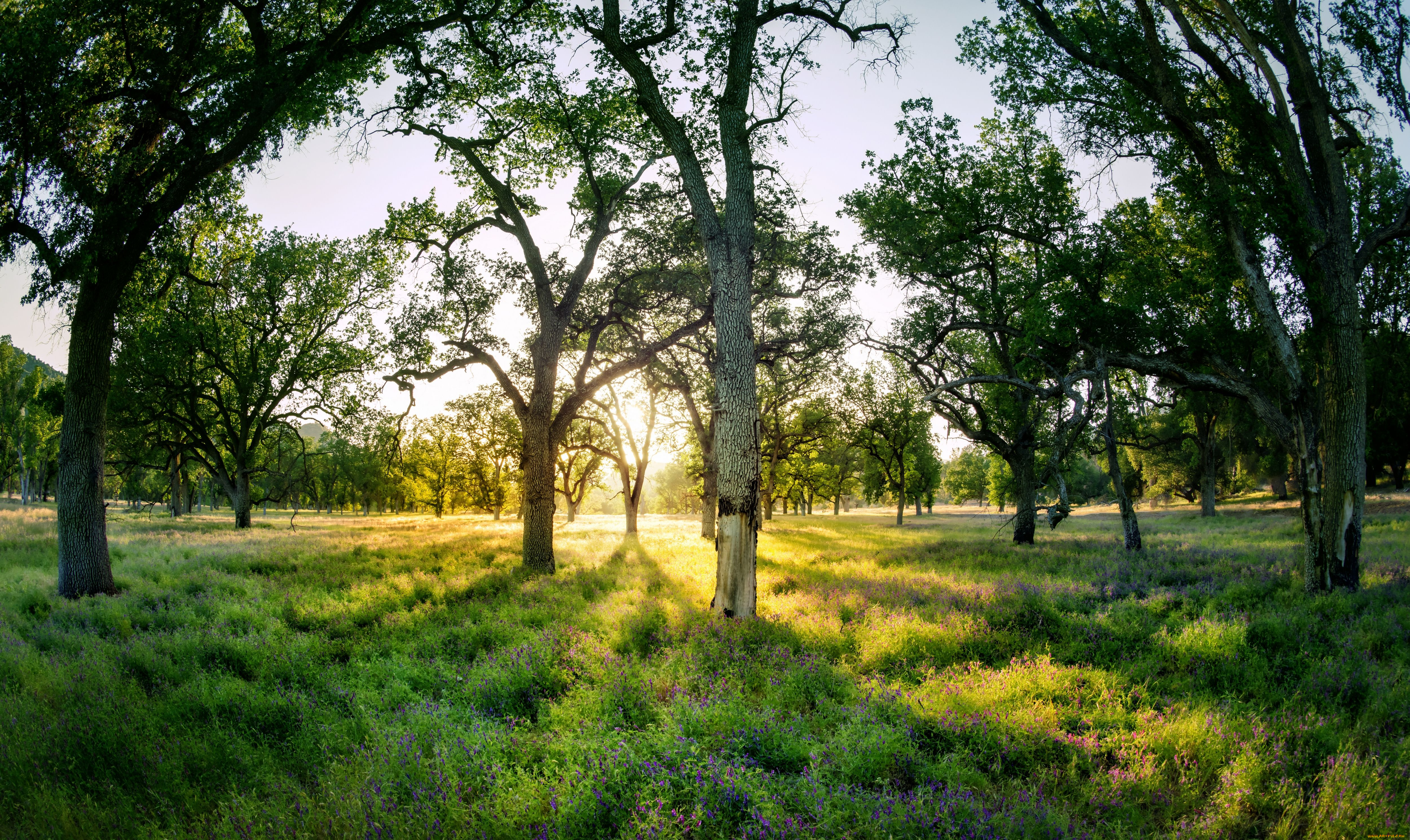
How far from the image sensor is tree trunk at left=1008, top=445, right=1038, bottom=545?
1894cm

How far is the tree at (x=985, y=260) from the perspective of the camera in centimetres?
1502

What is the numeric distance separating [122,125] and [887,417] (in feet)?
102

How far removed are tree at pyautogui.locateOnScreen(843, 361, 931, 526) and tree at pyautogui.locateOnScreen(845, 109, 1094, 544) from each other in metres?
2.35

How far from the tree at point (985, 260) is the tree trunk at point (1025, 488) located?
0.05m

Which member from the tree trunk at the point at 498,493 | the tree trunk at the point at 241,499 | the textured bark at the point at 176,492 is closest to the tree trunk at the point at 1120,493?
the tree trunk at the point at 241,499

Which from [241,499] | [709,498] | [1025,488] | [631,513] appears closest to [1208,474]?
[1025,488]

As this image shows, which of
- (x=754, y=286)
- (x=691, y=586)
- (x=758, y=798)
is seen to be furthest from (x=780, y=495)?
(x=758, y=798)

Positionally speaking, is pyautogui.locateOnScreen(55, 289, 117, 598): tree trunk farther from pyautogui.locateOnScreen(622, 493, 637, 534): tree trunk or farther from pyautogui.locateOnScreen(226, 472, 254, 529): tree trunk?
pyautogui.locateOnScreen(226, 472, 254, 529): tree trunk

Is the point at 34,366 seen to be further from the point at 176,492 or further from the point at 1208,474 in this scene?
the point at 1208,474

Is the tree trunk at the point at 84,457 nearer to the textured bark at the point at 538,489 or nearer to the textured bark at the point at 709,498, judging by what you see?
the textured bark at the point at 538,489

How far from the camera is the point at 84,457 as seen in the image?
396 inches

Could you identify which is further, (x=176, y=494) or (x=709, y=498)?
(x=176, y=494)

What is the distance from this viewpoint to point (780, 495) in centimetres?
5669

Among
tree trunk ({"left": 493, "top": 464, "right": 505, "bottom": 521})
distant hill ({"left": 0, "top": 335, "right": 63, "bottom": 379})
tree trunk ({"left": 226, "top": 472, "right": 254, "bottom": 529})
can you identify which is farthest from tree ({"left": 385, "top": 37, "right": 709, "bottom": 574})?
distant hill ({"left": 0, "top": 335, "right": 63, "bottom": 379})
